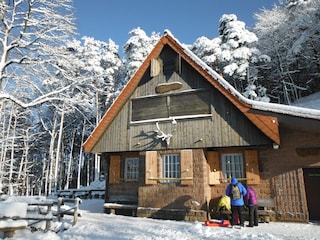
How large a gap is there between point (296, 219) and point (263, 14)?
2293cm

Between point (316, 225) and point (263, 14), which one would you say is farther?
point (263, 14)

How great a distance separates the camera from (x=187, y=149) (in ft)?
34.3

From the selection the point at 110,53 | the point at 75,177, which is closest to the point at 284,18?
the point at 110,53

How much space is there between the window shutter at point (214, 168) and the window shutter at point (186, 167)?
0.83m

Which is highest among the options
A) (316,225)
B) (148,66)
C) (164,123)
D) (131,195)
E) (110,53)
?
(110,53)

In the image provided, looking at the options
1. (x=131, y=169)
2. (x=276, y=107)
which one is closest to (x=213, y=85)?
(x=276, y=107)

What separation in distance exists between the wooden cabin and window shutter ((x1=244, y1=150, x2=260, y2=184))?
4 cm

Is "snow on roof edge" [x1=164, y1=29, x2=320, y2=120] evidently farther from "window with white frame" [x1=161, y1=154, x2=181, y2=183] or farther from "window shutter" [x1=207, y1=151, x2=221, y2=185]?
"window with white frame" [x1=161, y1=154, x2=181, y2=183]

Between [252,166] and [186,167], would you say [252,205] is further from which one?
[186,167]

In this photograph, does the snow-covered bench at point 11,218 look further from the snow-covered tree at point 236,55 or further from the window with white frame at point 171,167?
the snow-covered tree at point 236,55

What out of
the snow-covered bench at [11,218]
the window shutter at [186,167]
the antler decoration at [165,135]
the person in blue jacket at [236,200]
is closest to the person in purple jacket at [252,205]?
the person in blue jacket at [236,200]

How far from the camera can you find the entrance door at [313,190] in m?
10.1

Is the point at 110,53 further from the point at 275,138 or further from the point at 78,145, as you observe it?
the point at 275,138

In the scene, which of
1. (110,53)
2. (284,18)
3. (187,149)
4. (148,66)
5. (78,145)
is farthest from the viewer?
(78,145)
